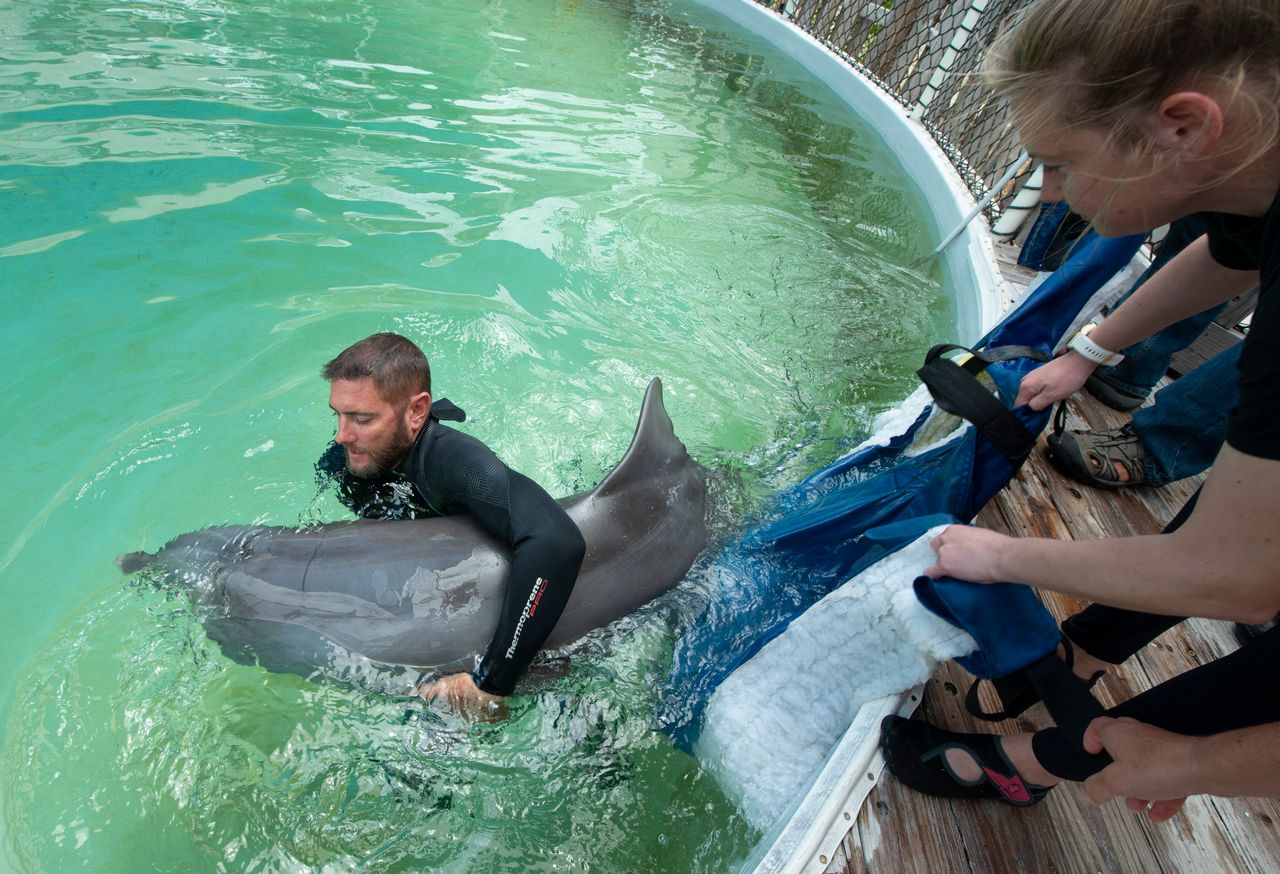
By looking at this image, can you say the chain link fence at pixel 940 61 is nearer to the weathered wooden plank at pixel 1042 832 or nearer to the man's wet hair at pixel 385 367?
the weathered wooden plank at pixel 1042 832

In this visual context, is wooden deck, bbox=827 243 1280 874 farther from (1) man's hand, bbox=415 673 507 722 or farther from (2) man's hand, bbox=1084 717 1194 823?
(1) man's hand, bbox=415 673 507 722

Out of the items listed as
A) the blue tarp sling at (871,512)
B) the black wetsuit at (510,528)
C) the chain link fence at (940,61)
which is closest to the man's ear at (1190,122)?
the blue tarp sling at (871,512)

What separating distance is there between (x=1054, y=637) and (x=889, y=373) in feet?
11.3

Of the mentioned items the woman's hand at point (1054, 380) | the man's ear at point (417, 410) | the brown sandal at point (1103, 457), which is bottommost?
the man's ear at point (417, 410)

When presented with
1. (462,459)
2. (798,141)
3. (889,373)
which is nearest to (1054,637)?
(462,459)

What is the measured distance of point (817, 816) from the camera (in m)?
1.77

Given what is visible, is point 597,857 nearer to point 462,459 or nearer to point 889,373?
point 462,459

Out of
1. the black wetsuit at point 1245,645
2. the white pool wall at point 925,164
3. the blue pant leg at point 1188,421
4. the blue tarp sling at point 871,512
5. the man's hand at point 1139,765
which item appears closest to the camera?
the black wetsuit at point 1245,645

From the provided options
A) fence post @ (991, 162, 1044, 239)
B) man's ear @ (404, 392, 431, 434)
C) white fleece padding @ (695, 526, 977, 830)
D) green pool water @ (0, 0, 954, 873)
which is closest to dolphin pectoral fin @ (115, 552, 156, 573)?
green pool water @ (0, 0, 954, 873)

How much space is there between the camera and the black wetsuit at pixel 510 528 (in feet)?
7.20

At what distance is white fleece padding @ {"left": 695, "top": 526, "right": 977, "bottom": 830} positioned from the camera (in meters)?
1.89

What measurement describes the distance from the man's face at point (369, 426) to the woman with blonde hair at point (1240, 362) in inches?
74.2

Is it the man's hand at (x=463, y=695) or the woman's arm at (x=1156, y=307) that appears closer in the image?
the woman's arm at (x=1156, y=307)

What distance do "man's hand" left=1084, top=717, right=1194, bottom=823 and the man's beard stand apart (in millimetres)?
2298
